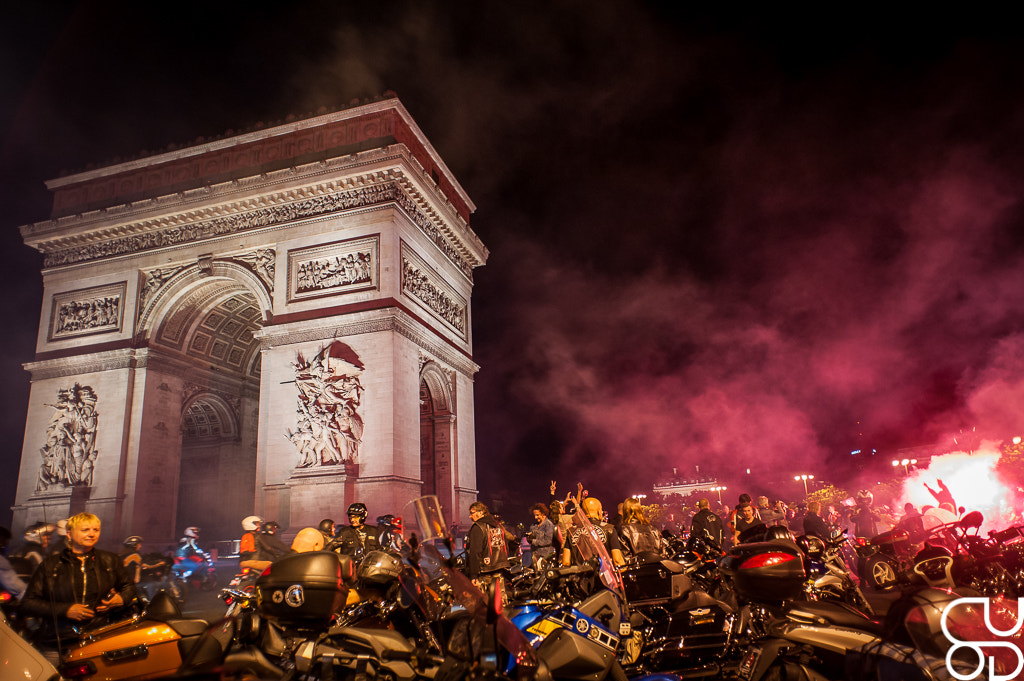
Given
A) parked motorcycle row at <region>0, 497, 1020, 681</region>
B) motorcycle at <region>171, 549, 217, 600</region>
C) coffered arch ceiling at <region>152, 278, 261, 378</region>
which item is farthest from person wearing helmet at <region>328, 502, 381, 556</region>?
coffered arch ceiling at <region>152, 278, 261, 378</region>

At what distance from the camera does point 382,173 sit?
63.8 ft

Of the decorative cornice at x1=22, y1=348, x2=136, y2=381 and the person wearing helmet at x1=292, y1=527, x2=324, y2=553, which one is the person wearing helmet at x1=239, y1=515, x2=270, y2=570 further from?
the decorative cornice at x1=22, y1=348, x2=136, y2=381

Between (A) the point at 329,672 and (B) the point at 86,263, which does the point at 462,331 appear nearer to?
(B) the point at 86,263

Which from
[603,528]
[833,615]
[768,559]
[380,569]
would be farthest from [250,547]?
[833,615]

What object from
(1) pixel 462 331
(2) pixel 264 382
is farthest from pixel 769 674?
(1) pixel 462 331

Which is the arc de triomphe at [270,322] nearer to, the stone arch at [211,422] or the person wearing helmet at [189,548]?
the stone arch at [211,422]

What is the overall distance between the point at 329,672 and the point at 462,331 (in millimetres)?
21440

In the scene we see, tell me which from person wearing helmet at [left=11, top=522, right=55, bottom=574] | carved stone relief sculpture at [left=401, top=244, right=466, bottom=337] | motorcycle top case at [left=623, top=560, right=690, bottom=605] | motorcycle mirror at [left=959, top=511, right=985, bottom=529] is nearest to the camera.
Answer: motorcycle top case at [left=623, top=560, right=690, bottom=605]

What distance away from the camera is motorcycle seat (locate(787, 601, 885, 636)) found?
3.10 meters

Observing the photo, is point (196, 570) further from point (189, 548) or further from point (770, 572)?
point (770, 572)

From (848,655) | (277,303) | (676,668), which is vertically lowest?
(676,668)

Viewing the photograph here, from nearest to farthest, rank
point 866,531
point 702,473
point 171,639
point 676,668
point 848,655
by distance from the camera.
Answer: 1. point 848,655
2. point 171,639
3. point 676,668
4. point 866,531
5. point 702,473

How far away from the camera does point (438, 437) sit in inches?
886

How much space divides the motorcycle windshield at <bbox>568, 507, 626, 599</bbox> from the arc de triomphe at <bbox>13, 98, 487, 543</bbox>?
41.6 ft
